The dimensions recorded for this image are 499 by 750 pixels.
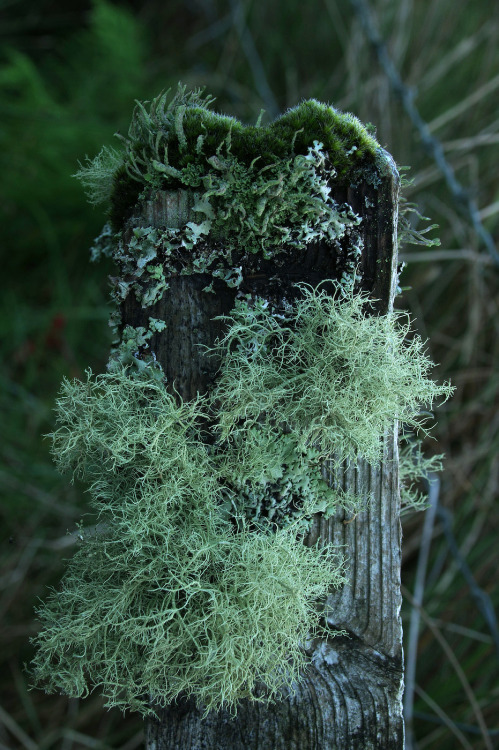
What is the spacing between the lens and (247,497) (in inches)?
30.5

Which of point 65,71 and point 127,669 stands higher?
point 65,71

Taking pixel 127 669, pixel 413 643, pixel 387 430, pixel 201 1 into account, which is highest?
pixel 201 1

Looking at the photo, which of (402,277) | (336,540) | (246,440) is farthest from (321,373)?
(402,277)

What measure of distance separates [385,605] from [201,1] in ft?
10.9

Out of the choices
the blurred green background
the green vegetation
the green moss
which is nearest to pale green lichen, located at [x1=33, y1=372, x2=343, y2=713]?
the green vegetation

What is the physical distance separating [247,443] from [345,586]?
0.84 ft

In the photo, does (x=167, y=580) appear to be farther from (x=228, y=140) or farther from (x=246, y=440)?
(x=228, y=140)

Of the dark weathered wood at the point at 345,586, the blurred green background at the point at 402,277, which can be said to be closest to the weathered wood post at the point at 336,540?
the dark weathered wood at the point at 345,586

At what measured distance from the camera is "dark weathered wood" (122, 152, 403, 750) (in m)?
0.75

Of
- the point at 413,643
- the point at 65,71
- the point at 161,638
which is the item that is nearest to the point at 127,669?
the point at 161,638

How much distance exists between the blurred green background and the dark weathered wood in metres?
0.91

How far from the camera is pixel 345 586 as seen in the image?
796 mm

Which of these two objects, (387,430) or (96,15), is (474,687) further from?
(96,15)

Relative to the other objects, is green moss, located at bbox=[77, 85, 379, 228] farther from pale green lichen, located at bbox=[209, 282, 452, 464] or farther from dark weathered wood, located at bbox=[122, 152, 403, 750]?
pale green lichen, located at bbox=[209, 282, 452, 464]
